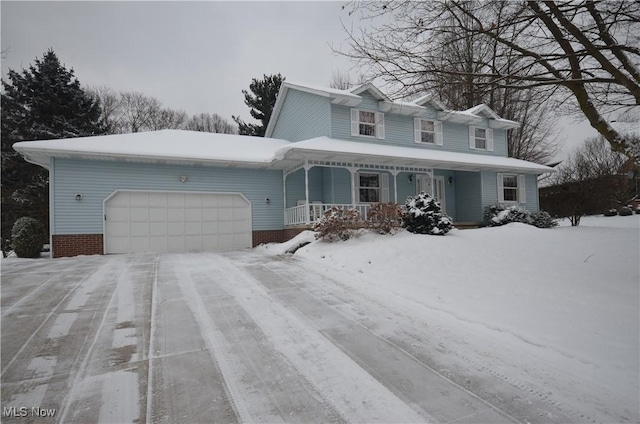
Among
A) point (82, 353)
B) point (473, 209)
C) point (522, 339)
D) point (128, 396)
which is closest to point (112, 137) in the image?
point (82, 353)

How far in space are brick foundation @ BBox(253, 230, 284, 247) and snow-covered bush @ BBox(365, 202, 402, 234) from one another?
5.02 m

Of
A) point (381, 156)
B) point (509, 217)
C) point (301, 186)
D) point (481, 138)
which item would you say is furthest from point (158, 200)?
point (481, 138)

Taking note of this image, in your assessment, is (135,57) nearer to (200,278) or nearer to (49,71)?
(49,71)

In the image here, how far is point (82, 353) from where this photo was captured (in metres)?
3.42

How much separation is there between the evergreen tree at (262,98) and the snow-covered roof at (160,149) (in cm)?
1066

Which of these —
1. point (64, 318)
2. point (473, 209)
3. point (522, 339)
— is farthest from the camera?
point (473, 209)

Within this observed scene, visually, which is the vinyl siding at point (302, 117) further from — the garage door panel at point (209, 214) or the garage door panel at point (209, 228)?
the garage door panel at point (209, 228)

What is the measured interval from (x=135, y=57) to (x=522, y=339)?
29.1m

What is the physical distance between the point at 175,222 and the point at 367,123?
9.23m

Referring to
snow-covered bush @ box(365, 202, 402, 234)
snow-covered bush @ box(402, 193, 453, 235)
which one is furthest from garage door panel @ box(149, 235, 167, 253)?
snow-covered bush @ box(402, 193, 453, 235)

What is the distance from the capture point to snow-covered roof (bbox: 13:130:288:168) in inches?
418

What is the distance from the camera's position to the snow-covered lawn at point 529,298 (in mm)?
3014

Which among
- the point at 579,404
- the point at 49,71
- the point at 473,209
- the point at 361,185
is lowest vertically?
the point at 579,404

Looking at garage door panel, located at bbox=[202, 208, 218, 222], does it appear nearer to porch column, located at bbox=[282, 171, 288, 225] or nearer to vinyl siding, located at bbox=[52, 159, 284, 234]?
vinyl siding, located at bbox=[52, 159, 284, 234]
